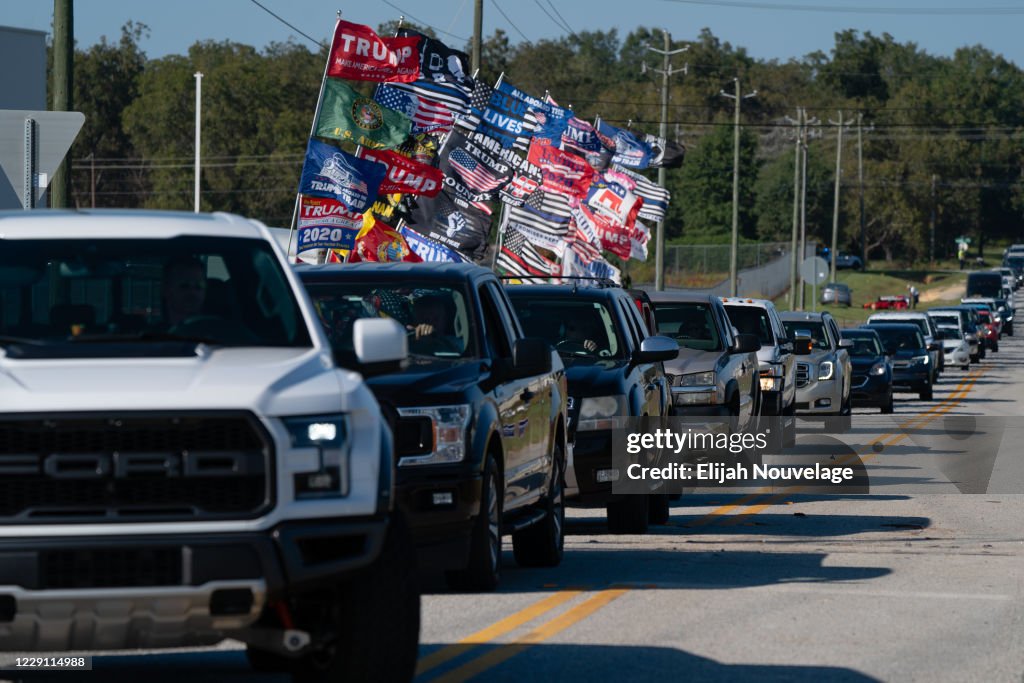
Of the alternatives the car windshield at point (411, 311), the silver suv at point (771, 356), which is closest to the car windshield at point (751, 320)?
the silver suv at point (771, 356)

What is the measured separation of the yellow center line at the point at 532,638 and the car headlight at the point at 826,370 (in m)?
19.7

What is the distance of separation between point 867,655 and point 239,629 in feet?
12.0

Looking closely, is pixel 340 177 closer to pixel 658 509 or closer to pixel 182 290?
pixel 658 509

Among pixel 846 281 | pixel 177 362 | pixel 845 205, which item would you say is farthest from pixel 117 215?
pixel 845 205

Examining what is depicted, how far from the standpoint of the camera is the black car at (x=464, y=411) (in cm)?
981

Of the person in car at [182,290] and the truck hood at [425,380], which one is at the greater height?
the person in car at [182,290]

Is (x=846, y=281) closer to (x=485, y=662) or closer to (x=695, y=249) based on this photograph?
(x=695, y=249)

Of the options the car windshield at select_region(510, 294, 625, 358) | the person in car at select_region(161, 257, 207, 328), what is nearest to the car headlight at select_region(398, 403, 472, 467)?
the person in car at select_region(161, 257, 207, 328)

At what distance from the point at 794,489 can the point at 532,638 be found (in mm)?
10430

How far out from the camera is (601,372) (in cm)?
1433

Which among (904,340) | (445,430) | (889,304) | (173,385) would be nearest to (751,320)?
(445,430)

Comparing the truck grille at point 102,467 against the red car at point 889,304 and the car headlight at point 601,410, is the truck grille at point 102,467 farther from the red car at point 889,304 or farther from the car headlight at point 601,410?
the red car at point 889,304

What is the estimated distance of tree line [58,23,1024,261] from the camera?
4560 inches

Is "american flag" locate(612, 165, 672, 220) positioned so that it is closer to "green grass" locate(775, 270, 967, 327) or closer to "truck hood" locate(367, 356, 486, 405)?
"truck hood" locate(367, 356, 486, 405)
